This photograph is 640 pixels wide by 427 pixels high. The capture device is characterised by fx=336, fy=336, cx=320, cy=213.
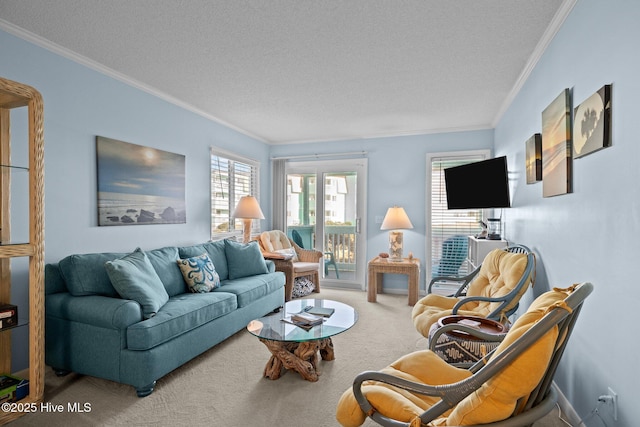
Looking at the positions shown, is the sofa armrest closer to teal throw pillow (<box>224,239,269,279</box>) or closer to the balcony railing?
teal throw pillow (<box>224,239,269,279</box>)

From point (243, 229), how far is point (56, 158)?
2.77 meters

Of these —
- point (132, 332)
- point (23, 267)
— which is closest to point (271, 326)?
point (132, 332)

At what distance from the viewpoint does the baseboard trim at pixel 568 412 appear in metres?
1.94

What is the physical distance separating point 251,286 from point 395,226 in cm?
236

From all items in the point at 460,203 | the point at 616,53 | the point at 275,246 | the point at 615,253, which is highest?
the point at 616,53

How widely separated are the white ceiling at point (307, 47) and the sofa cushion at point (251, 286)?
6.84ft

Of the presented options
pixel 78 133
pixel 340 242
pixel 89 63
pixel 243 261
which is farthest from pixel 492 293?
pixel 89 63

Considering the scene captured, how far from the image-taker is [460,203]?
13.6 ft

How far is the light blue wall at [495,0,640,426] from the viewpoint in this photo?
1.47 metres

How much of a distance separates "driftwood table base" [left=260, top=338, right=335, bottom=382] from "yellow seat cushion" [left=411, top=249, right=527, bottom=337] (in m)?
0.89

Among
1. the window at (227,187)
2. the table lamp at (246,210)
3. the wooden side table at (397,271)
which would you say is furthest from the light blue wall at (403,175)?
the table lamp at (246,210)

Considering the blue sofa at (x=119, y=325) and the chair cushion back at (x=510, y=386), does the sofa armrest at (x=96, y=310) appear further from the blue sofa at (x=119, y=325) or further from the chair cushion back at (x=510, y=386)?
the chair cushion back at (x=510, y=386)

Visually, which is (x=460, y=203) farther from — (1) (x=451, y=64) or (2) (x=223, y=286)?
(2) (x=223, y=286)

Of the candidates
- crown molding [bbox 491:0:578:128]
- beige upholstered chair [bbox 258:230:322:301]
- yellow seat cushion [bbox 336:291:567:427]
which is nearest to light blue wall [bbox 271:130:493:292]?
beige upholstered chair [bbox 258:230:322:301]
